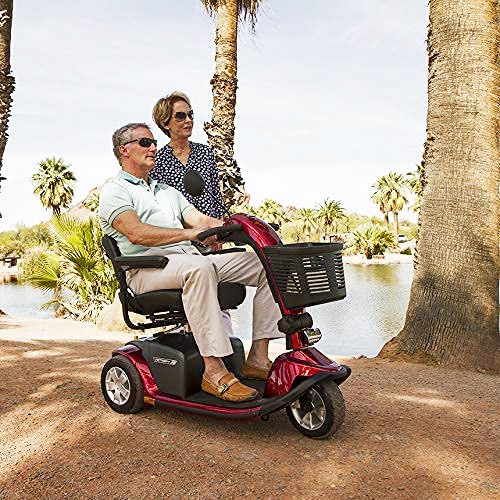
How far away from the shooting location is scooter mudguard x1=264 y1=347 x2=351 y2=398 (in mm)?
3574

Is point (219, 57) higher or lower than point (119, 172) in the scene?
higher

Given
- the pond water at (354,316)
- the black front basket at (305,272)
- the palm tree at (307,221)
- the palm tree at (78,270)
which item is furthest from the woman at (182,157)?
the palm tree at (307,221)

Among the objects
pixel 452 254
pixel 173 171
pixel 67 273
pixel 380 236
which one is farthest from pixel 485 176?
pixel 380 236

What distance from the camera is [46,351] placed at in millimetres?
6328

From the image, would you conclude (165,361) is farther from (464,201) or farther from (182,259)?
(464,201)

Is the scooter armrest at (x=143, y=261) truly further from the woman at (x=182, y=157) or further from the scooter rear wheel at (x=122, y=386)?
the woman at (x=182, y=157)

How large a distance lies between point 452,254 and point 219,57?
8444 millimetres

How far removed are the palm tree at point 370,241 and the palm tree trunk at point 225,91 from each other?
36.8 metres

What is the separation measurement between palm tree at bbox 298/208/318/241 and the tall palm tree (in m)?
72.8

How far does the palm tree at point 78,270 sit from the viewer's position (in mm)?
13461

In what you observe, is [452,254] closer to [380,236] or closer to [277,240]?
[277,240]

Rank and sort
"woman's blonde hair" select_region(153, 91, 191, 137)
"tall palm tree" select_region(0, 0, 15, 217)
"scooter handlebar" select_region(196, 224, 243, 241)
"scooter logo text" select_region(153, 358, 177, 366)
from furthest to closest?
1. "tall palm tree" select_region(0, 0, 15, 217)
2. "woman's blonde hair" select_region(153, 91, 191, 137)
3. "scooter logo text" select_region(153, 358, 177, 366)
4. "scooter handlebar" select_region(196, 224, 243, 241)

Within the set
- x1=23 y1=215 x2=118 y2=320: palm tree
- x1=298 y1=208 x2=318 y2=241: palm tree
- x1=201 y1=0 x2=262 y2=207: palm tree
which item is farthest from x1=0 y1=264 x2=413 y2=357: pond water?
x1=298 y1=208 x2=318 y2=241: palm tree

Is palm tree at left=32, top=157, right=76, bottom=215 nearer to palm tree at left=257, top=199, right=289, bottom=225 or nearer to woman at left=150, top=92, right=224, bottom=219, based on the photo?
palm tree at left=257, top=199, right=289, bottom=225
